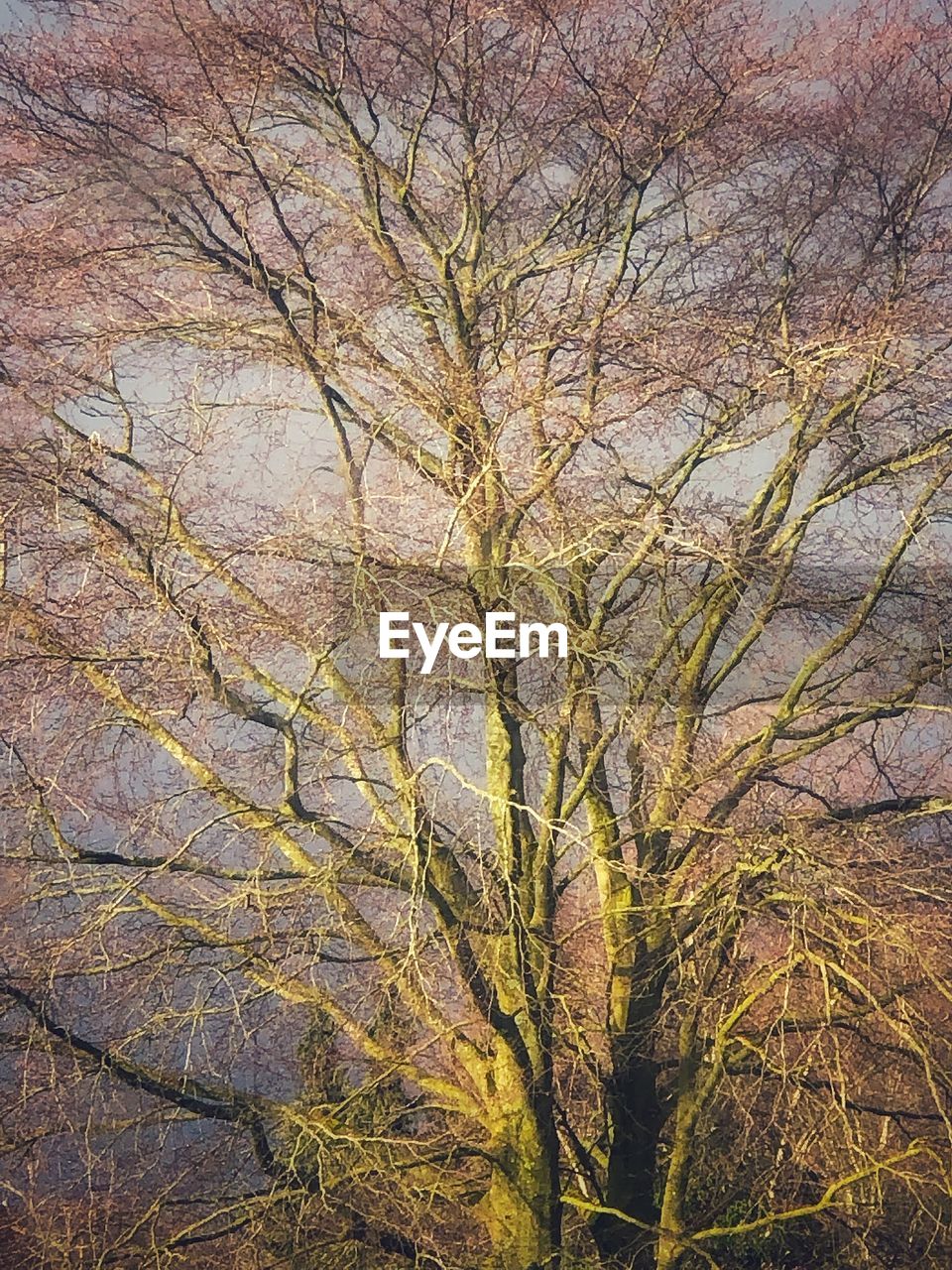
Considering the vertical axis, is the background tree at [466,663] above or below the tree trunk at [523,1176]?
above

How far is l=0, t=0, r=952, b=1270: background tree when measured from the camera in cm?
564

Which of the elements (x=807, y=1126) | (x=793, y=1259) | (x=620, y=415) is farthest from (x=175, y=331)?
(x=793, y=1259)

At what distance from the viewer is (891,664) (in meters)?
7.34
